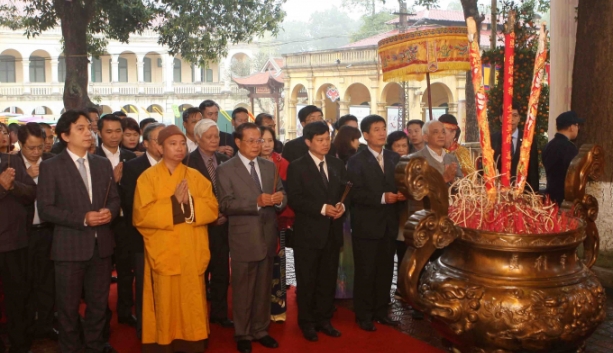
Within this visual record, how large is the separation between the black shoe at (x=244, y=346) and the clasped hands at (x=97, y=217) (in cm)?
116

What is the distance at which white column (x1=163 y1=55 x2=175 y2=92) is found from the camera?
3256 cm

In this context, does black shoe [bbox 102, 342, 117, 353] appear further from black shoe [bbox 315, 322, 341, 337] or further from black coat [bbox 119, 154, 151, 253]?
black shoe [bbox 315, 322, 341, 337]

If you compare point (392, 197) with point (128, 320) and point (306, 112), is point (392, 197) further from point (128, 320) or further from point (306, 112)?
point (128, 320)

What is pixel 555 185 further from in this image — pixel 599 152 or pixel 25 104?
pixel 25 104

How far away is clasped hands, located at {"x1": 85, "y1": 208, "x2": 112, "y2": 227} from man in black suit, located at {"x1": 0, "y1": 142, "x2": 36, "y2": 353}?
50 centimetres

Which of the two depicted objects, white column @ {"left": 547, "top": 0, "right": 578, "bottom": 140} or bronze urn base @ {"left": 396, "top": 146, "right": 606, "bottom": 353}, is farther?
white column @ {"left": 547, "top": 0, "right": 578, "bottom": 140}

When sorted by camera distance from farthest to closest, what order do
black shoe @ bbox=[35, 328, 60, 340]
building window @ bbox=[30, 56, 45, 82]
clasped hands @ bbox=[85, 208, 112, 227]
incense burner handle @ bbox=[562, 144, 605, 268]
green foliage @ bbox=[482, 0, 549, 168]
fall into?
building window @ bbox=[30, 56, 45, 82] → green foliage @ bbox=[482, 0, 549, 168] → black shoe @ bbox=[35, 328, 60, 340] → clasped hands @ bbox=[85, 208, 112, 227] → incense burner handle @ bbox=[562, 144, 605, 268]

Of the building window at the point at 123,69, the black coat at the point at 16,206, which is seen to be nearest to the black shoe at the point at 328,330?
the black coat at the point at 16,206

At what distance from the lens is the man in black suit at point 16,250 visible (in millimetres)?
3822

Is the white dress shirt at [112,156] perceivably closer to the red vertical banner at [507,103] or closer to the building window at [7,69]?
the red vertical banner at [507,103]

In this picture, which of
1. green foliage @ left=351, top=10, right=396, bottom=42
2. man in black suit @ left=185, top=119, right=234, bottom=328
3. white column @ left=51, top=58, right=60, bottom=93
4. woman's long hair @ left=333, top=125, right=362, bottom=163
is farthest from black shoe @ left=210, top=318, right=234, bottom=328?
green foliage @ left=351, top=10, right=396, bottom=42

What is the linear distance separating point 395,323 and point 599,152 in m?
2.37

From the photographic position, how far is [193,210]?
392 centimetres

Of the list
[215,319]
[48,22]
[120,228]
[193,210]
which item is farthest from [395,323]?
[48,22]
